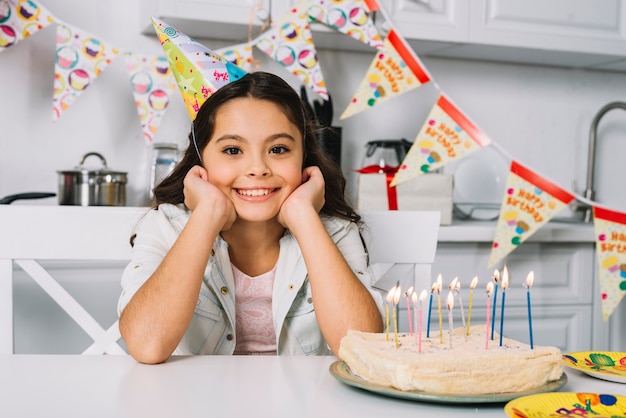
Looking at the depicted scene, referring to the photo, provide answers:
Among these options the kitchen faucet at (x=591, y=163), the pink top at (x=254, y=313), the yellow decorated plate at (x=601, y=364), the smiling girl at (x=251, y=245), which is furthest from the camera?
the kitchen faucet at (x=591, y=163)

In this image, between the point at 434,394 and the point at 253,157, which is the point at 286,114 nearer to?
the point at 253,157

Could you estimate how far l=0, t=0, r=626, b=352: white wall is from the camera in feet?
6.78

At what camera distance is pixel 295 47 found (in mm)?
1892

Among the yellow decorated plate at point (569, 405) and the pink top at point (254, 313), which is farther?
the pink top at point (254, 313)

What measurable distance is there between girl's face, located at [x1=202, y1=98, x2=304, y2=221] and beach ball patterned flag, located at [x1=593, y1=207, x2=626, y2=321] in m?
1.06

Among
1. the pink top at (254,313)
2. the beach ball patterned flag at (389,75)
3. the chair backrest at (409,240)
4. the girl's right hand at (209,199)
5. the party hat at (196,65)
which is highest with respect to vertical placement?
the beach ball patterned flag at (389,75)

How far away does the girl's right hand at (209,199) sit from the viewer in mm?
1118

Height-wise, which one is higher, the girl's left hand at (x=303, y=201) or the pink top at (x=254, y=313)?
the girl's left hand at (x=303, y=201)

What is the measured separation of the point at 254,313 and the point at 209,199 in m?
0.27

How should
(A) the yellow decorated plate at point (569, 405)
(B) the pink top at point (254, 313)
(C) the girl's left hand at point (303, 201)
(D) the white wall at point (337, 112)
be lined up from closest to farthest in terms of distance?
(A) the yellow decorated plate at point (569, 405) → (C) the girl's left hand at point (303, 201) → (B) the pink top at point (254, 313) → (D) the white wall at point (337, 112)

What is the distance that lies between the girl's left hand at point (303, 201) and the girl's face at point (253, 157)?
0.9 inches

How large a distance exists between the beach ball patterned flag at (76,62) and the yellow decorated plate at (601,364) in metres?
1.40

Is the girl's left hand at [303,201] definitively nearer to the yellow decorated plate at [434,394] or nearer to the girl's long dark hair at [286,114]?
the girl's long dark hair at [286,114]

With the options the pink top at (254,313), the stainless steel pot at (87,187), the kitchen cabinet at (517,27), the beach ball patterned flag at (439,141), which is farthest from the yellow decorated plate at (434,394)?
the kitchen cabinet at (517,27)
